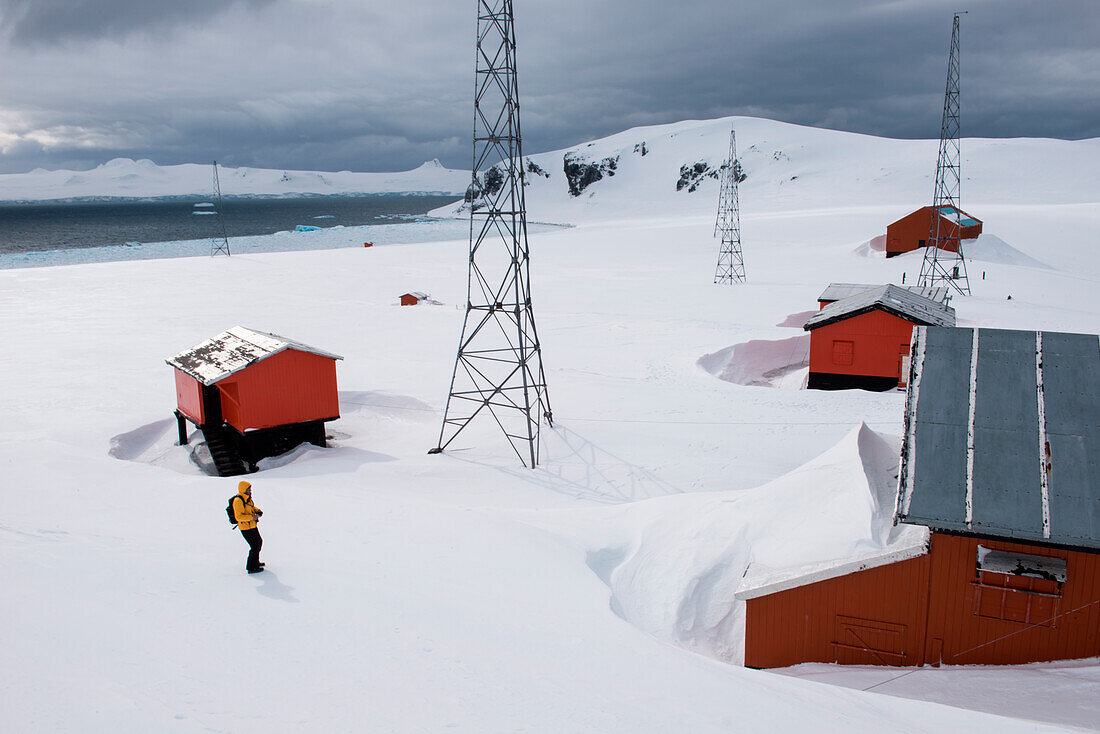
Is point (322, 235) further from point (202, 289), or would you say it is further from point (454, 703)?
point (454, 703)

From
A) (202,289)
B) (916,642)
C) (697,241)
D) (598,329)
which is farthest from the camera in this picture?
(697,241)

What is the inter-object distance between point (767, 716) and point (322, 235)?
129 meters

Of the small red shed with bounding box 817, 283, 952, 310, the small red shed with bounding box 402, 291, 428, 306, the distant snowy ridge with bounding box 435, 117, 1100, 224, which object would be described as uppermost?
the distant snowy ridge with bounding box 435, 117, 1100, 224

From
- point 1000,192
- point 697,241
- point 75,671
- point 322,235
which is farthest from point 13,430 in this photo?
point 1000,192

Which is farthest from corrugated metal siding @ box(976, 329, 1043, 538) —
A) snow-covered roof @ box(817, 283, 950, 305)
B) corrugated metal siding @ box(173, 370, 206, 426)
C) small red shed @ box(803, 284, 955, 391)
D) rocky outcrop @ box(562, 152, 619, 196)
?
rocky outcrop @ box(562, 152, 619, 196)

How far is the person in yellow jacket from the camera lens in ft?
36.4

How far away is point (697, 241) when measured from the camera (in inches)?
3501

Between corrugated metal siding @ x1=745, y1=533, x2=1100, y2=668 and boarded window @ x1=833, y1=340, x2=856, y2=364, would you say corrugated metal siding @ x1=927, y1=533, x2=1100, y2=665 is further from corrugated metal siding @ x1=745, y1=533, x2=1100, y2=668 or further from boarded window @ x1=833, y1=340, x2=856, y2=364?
boarded window @ x1=833, y1=340, x2=856, y2=364

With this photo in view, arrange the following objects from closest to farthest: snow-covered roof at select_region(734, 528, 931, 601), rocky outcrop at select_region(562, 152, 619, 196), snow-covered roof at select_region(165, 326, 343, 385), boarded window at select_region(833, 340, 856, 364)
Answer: snow-covered roof at select_region(734, 528, 931, 601), snow-covered roof at select_region(165, 326, 343, 385), boarded window at select_region(833, 340, 856, 364), rocky outcrop at select_region(562, 152, 619, 196)

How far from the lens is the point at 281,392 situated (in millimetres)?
22453

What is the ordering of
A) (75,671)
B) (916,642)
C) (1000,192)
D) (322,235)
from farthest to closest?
(322,235) < (1000,192) < (916,642) < (75,671)

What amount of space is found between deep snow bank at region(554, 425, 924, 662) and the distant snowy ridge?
82.4 metres

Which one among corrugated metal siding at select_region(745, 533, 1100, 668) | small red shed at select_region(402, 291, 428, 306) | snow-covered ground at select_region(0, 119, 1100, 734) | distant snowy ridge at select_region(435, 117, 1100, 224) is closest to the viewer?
snow-covered ground at select_region(0, 119, 1100, 734)

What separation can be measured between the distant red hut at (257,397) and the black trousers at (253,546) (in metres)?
11.1
